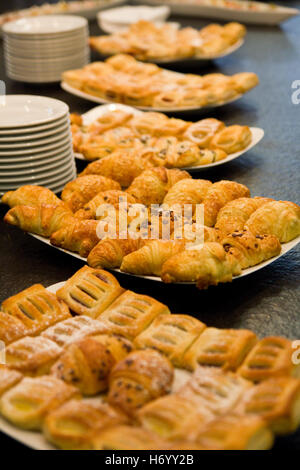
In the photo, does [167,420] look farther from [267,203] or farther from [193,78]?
[193,78]

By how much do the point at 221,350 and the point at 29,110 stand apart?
1442 mm

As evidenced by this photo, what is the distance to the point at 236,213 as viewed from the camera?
6.20 ft

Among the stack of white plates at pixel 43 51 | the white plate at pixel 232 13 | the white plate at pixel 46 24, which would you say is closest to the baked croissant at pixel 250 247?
the stack of white plates at pixel 43 51

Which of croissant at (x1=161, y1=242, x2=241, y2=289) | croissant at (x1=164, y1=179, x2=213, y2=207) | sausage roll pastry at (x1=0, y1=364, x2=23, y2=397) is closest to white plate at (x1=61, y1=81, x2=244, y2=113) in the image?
croissant at (x1=164, y1=179, x2=213, y2=207)

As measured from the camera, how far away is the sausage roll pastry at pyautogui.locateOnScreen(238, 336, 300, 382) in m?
1.23

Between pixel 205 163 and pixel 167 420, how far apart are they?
57.5 inches

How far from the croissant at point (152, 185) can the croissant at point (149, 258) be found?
1.42 ft

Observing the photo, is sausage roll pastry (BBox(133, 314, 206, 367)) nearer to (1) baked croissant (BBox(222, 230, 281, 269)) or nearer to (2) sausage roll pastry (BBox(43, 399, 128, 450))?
(2) sausage roll pastry (BBox(43, 399, 128, 450))

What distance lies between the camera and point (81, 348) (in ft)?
4.26

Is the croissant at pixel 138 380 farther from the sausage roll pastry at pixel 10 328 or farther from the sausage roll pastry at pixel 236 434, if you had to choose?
the sausage roll pastry at pixel 10 328

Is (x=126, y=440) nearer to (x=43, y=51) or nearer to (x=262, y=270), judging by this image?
(x=262, y=270)

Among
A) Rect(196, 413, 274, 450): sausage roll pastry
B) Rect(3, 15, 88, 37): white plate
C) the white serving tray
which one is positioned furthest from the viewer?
Rect(3, 15, 88, 37): white plate

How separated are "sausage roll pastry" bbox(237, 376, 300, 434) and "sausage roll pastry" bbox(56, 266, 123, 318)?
501 mm

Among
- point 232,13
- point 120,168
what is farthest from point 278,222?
point 232,13
